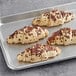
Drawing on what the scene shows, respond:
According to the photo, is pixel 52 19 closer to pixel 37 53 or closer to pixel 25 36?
pixel 25 36

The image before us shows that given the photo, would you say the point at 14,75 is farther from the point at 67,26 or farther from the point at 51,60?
the point at 67,26

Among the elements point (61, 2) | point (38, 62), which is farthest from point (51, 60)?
point (61, 2)

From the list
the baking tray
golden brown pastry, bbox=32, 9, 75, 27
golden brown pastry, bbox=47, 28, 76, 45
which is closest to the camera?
the baking tray

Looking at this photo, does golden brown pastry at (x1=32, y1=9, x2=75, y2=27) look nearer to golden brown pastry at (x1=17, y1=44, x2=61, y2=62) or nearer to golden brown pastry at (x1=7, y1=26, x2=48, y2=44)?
golden brown pastry at (x1=7, y1=26, x2=48, y2=44)

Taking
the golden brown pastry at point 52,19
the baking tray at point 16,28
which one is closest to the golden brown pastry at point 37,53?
the baking tray at point 16,28

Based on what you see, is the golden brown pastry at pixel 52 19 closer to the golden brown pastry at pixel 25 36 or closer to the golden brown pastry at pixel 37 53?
the golden brown pastry at pixel 25 36

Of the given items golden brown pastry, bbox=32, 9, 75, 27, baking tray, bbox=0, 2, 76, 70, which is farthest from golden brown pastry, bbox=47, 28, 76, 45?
golden brown pastry, bbox=32, 9, 75, 27
